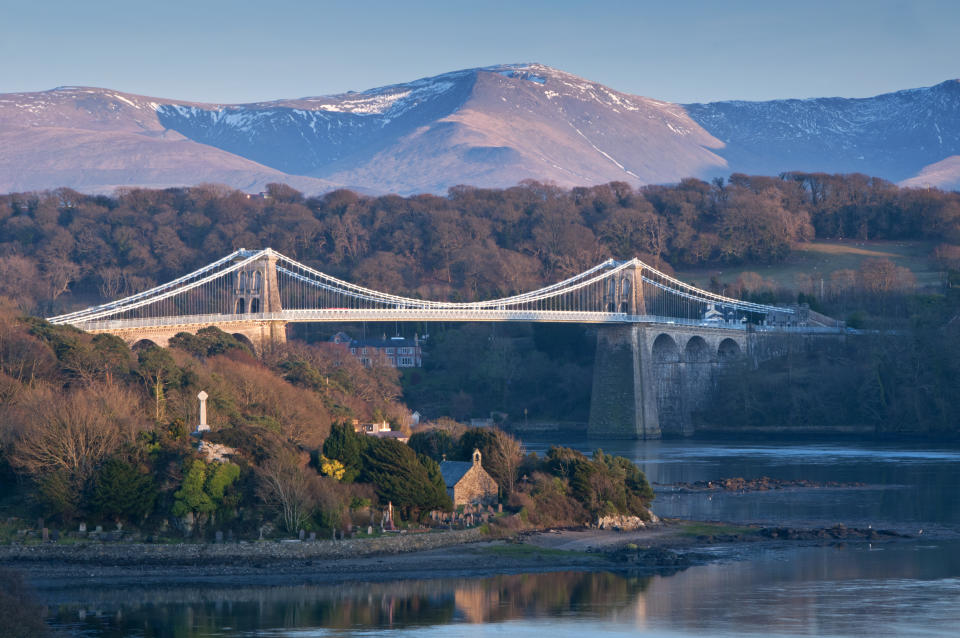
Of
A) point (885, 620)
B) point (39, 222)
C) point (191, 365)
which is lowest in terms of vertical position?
point (885, 620)

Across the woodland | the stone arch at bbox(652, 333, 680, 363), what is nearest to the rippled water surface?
the woodland

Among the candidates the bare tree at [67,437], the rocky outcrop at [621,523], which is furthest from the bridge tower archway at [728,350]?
the bare tree at [67,437]

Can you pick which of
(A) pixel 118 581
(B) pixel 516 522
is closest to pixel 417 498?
(B) pixel 516 522

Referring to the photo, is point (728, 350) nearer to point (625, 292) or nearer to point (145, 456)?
point (625, 292)

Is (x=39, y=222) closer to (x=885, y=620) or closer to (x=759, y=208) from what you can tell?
(x=759, y=208)

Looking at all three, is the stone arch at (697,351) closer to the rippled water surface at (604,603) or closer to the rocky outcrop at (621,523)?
the rocky outcrop at (621,523)

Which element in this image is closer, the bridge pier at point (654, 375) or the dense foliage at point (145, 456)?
the dense foliage at point (145, 456)

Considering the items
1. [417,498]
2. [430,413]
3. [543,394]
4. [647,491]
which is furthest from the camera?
[543,394]
